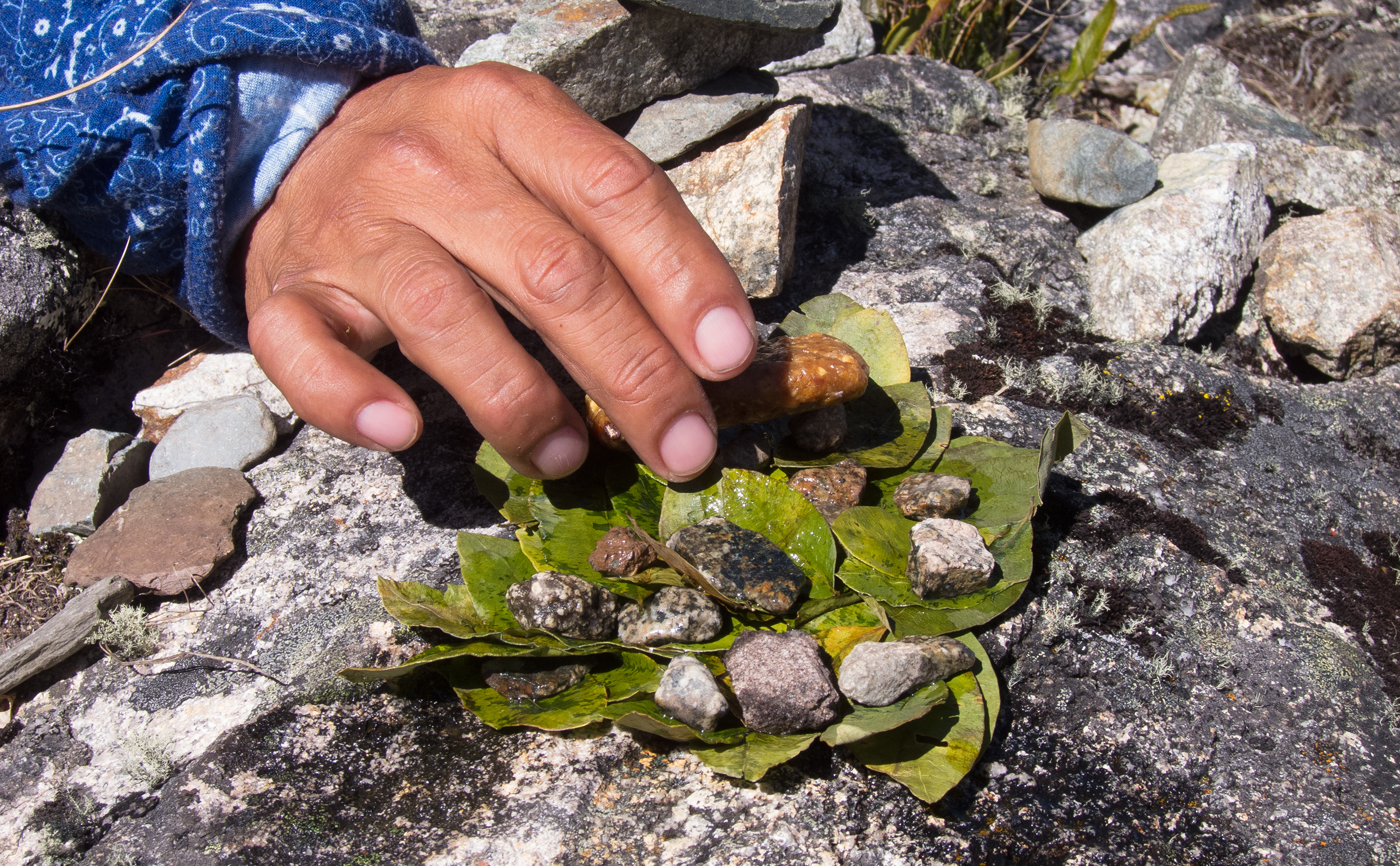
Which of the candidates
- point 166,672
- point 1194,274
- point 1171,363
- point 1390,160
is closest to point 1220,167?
point 1194,274

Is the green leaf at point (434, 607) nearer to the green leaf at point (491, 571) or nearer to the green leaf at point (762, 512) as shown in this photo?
the green leaf at point (491, 571)

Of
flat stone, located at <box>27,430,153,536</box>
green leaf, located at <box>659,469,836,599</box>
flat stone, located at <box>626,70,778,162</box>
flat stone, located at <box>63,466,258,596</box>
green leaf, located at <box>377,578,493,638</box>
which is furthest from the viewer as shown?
flat stone, located at <box>626,70,778,162</box>

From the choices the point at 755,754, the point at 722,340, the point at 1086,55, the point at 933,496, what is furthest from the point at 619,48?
the point at 1086,55

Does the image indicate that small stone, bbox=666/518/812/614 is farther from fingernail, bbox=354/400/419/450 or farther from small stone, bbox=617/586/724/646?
fingernail, bbox=354/400/419/450

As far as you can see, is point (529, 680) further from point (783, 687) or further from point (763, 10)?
point (763, 10)

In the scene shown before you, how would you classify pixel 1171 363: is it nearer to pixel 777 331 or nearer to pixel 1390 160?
pixel 777 331

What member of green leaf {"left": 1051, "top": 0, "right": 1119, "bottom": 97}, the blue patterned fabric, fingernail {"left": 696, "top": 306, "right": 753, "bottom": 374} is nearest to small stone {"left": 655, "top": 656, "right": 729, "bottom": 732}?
fingernail {"left": 696, "top": 306, "right": 753, "bottom": 374}
